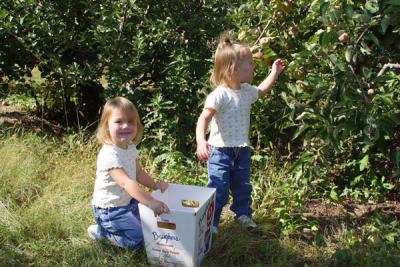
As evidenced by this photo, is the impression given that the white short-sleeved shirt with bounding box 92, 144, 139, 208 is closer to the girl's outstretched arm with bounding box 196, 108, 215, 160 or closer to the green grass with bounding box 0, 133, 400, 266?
Result: the green grass with bounding box 0, 133, 400, 266

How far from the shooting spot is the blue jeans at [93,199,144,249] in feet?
8.88

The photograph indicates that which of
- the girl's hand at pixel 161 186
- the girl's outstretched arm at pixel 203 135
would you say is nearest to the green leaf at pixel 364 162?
the girl's outstretched arm at pixel 203 135

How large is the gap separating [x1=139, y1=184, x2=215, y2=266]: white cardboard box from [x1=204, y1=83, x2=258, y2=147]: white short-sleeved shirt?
A: 12.3 inches

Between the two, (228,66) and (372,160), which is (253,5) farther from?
(372,160)

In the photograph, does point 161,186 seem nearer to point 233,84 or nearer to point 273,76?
point 233,84

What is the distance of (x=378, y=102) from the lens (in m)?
2.81

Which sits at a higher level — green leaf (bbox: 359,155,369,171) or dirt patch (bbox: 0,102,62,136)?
dirt patch (bbox: 0,102,62,136)

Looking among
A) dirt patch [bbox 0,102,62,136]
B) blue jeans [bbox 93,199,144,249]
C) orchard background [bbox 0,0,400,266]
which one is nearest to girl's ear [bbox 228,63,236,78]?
orchard background [bbox 0,0,400,266]

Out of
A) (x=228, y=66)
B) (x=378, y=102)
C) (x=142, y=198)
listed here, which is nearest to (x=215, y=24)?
(x=228, y=66)

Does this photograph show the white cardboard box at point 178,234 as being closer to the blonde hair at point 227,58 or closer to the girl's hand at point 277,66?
the blonde hair at point 227,58

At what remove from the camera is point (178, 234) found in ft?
8.27

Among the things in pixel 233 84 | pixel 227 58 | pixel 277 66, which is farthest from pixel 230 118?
pixel 277 66

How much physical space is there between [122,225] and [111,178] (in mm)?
244

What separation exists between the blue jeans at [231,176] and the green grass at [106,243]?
0.12 metres
